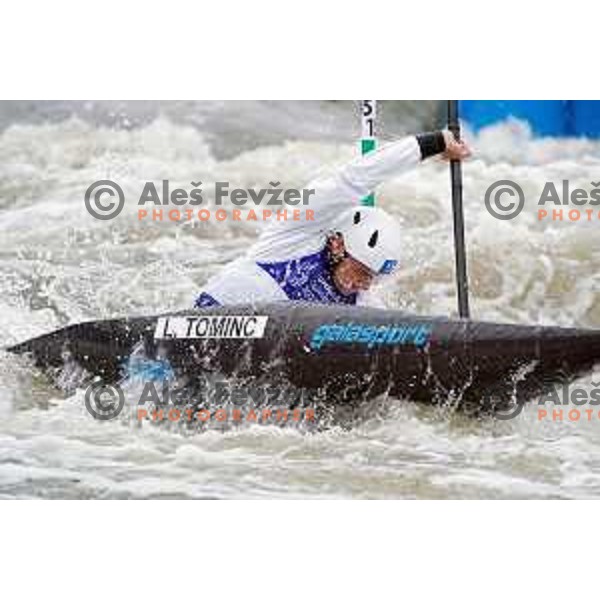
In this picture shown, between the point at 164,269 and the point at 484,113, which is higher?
the point at 484,113

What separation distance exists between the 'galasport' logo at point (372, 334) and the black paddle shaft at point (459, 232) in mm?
133

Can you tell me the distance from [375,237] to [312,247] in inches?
5.9

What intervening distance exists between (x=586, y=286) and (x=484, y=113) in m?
0.40

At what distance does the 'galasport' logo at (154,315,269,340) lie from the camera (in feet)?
11.6

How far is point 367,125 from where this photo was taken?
3537mm

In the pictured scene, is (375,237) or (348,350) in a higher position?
(375,237)

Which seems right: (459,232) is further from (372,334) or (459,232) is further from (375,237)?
(372,334)

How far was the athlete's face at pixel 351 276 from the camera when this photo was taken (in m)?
3.63

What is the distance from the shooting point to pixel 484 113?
11.6 ft

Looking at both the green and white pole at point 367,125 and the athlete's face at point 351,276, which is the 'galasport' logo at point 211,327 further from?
the green and white pole at point 367,125

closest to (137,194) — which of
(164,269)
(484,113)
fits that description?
(164,269)

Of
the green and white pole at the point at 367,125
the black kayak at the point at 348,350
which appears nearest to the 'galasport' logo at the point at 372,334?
the black kayak at the point at 348,350

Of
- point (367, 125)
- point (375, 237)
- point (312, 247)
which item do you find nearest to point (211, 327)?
point (312, 247)

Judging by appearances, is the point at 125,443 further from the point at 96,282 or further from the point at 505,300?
the point at 505,300
